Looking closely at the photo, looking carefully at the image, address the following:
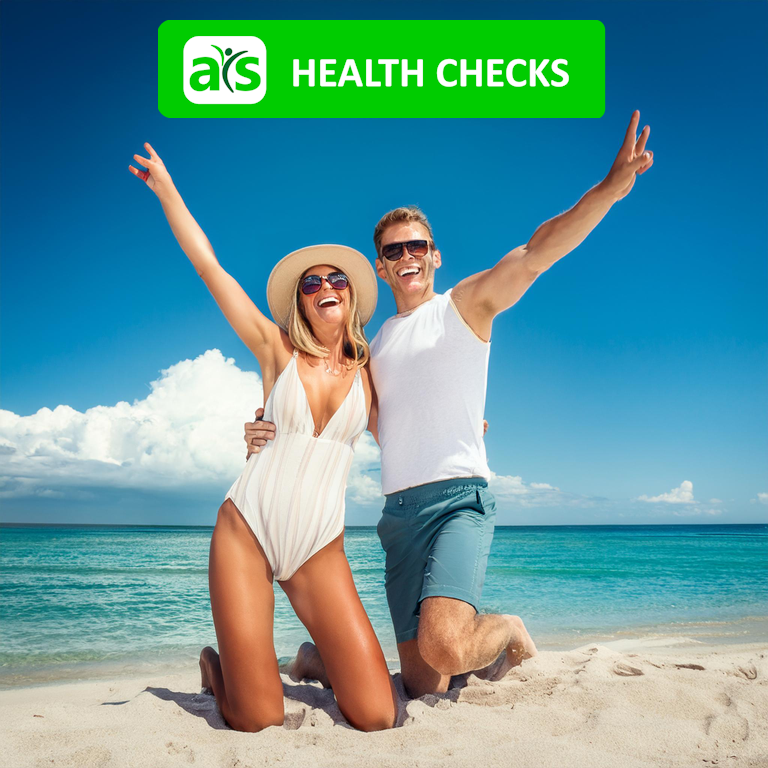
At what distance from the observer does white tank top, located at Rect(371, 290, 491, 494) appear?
11.8ft

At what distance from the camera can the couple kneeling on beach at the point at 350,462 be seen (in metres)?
3.19

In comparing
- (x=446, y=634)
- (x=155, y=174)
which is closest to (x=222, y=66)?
(x=155, y=174)

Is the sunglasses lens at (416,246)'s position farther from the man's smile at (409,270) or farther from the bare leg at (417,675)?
the bare leg at (417,675)

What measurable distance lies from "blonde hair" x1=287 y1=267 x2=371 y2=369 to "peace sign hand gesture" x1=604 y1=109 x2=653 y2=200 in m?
1.67

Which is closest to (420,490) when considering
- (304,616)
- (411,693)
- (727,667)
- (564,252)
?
(304,616)

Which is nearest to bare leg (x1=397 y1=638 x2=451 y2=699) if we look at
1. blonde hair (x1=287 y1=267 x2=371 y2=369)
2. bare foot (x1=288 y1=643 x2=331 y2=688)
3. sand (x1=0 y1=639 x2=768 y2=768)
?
sand (x1=0 y1=639 x2=768 y2=768)

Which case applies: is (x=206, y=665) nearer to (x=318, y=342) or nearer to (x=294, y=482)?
(x=294, y=482)

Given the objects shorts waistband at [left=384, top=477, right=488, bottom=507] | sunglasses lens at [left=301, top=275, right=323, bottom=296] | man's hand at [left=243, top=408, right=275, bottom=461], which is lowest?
shorts waistband at [left=384, top=477, right=488, bottom=507]

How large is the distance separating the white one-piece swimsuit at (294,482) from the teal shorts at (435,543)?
508 millimetres

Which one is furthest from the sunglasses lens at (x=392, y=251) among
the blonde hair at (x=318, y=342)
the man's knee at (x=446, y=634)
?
the man's knee at (x=446, y=634)

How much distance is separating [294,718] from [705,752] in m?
2.05

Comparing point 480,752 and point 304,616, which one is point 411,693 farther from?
point 480,752

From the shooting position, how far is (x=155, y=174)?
3543 mm

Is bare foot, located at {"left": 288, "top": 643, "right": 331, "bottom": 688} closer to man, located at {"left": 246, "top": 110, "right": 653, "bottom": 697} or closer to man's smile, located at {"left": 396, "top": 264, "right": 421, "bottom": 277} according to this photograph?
man, located at {"left": 246, "top": 110, "right": 653, "bottom": 697}
